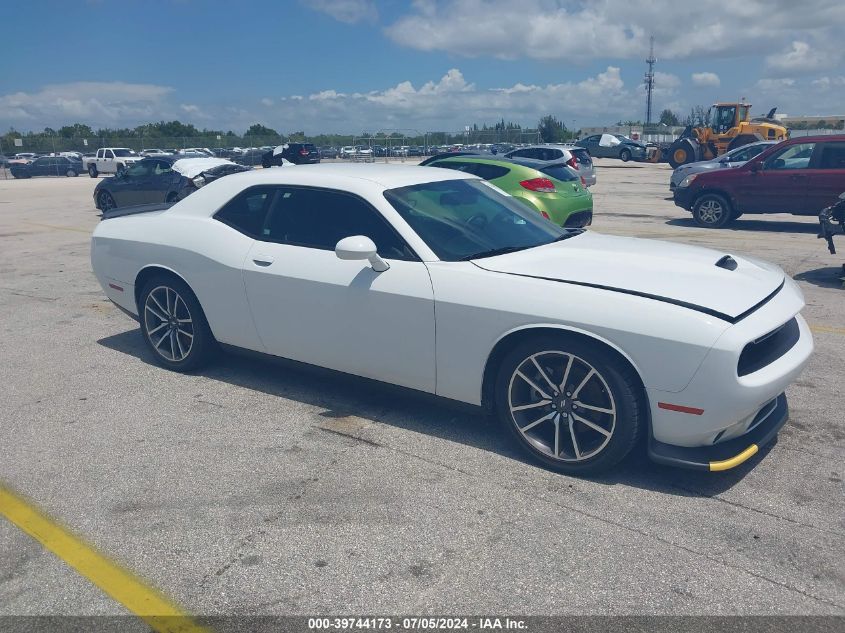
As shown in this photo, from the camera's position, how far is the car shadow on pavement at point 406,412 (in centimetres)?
370

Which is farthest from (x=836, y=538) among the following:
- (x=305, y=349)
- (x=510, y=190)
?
(x=510, y=190)

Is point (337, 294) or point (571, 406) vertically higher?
point (337, 294)

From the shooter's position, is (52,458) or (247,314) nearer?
(52,458)

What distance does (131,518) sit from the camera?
3.44 metres

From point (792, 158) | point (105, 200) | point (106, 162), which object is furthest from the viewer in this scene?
point (106, 162)

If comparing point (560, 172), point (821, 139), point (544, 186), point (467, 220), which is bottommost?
point (544, 186)

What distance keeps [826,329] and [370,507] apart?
4.86 m

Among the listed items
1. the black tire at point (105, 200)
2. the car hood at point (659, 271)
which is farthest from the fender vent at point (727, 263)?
the black tire at point (105, 200)

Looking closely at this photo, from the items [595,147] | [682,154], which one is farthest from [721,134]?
[595,147]

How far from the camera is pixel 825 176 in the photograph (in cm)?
1229

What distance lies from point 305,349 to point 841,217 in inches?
260

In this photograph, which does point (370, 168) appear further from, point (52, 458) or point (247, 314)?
point (52, 458)

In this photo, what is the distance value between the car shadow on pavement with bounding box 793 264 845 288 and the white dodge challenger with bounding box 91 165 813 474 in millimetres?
4690

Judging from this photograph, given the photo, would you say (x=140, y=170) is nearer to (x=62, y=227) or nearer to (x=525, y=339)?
(x=62, y=227)
